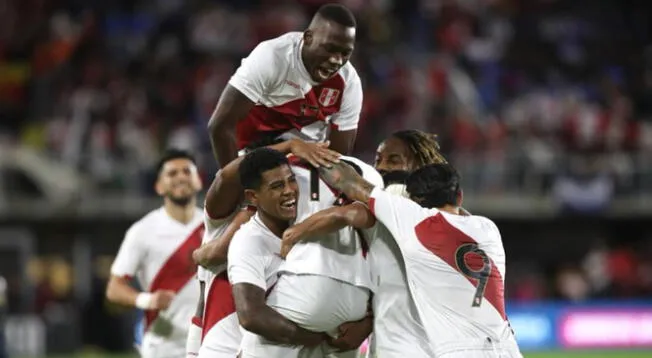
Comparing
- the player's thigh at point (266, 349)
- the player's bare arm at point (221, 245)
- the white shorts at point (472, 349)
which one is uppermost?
the player's bare arm at point (221, 245)

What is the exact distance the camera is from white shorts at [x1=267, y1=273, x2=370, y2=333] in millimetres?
5453

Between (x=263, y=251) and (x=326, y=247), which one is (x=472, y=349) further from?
(x=263, y=251)

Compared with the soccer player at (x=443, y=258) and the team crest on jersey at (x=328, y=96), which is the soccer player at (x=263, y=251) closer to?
the soccer player at (x=443, y=258)

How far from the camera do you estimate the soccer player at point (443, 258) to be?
5.53 meters

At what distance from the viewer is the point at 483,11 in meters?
21.2

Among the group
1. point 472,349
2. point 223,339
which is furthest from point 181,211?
point 472,349

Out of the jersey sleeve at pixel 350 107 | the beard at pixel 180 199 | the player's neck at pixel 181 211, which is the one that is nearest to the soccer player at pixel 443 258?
the jersey sleeve at pixel 350 107

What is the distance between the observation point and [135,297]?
808 cm

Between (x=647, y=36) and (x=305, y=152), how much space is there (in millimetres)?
17483

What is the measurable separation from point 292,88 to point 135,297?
250 cm

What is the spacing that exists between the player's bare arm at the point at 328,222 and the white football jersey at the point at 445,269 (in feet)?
0.26

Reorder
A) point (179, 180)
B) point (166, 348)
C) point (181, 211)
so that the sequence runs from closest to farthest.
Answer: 1. point (166, 348)
2. point (179, 180)
3. point (181, 211)

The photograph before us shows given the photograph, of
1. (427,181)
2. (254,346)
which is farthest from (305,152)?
(254,346)

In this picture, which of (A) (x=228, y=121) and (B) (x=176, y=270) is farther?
(B) (x=176, y=270)
